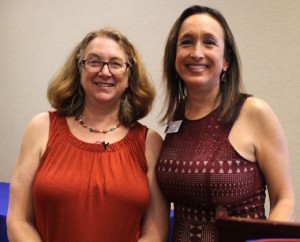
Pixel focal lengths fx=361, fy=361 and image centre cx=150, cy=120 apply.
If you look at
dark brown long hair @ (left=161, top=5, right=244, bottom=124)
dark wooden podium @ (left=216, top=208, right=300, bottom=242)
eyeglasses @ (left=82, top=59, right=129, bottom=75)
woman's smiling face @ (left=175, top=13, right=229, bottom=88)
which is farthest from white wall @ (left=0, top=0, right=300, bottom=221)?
dark wooden podium @ (left=216, top=208, right=300, bottom=242)

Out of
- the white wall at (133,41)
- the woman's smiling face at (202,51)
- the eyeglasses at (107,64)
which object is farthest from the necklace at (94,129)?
the white wall at (133,41)

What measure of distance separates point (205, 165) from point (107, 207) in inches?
15.7

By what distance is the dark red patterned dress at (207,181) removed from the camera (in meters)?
1.22

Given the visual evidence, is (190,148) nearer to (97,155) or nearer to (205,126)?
(205,126)

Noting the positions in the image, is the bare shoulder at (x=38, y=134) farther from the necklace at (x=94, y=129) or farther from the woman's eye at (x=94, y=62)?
the woman's eye at (x=94, y=62)

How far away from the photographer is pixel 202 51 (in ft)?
4.29

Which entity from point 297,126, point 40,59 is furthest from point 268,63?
point 40,59

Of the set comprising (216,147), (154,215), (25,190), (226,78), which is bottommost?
(154,215)

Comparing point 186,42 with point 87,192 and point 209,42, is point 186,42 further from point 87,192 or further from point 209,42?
point 87,192

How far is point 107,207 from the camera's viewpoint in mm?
1336

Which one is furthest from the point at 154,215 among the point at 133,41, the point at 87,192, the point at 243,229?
the point at 133,41

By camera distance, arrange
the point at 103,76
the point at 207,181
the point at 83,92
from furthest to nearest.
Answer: the point at 83,92 → the point at 103,76 → the point at 207,181

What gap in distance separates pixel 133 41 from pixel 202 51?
1.51 meters

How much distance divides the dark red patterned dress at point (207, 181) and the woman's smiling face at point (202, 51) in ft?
0.48
